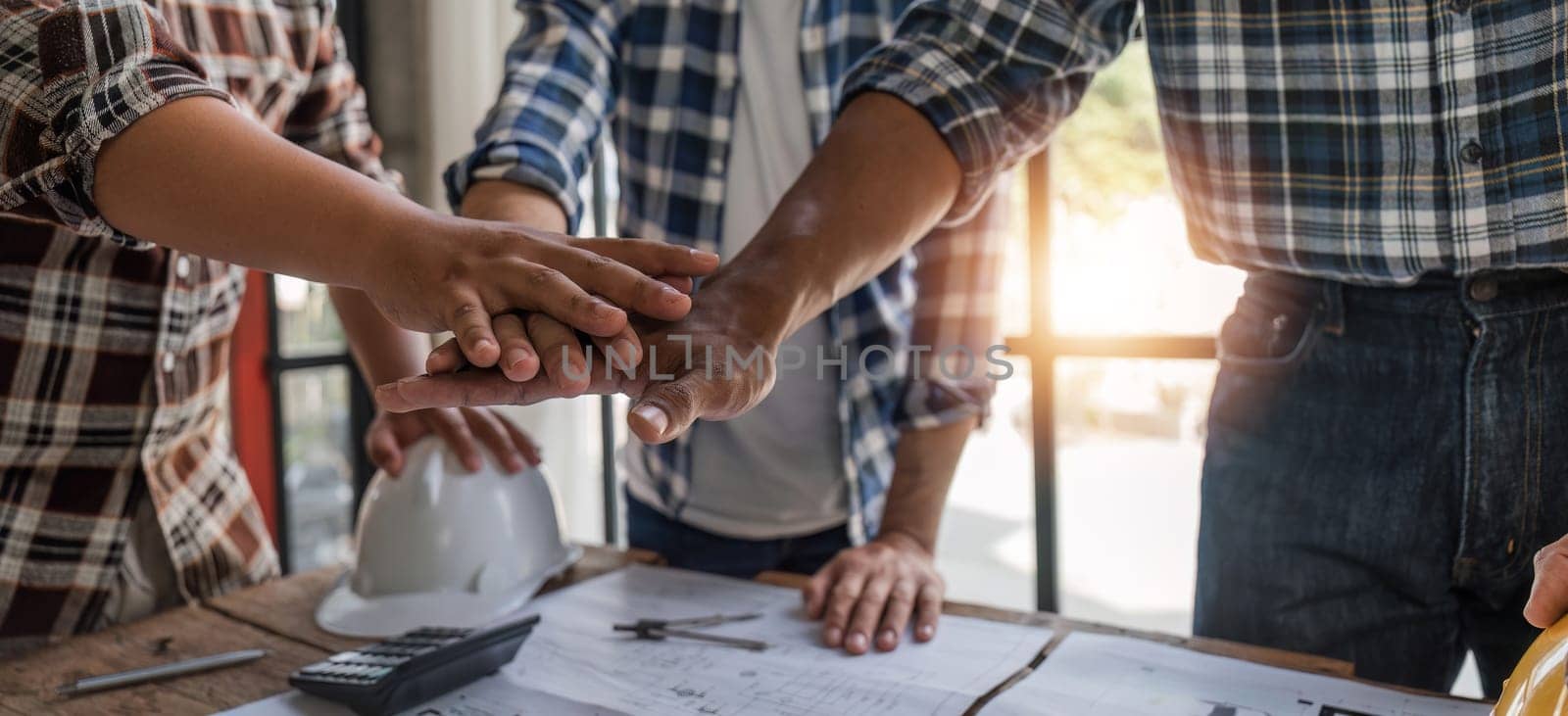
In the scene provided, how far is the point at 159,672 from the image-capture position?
888 mm

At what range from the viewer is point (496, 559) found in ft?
3.54

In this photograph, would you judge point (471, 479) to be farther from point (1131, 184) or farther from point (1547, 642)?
point (1131, 184)

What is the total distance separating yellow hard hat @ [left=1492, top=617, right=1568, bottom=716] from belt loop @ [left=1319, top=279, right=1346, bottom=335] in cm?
38

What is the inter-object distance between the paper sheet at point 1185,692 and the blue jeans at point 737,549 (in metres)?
0.53

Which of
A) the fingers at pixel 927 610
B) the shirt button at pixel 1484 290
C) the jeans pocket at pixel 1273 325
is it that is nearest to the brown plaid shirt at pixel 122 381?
the fingers at pixel 927 610

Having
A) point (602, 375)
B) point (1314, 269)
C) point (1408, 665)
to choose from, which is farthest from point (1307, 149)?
point (602, 375)

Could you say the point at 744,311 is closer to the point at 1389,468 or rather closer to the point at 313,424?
the point at 1389,468

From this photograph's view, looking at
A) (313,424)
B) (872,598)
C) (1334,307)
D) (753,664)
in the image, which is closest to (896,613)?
(872,598)

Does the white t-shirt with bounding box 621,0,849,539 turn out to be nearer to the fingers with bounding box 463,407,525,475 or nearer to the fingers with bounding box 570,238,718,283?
the fingers with bounding box 463,407,525,475

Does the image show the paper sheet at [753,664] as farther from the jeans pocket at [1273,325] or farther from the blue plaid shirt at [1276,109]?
the blue plaid shirt at [1276,109]

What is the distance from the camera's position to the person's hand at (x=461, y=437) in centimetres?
111

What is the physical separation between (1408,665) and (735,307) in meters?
0.66

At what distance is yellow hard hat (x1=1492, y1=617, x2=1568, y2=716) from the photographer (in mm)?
546

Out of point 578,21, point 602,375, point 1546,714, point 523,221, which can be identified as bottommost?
point 1546,714
